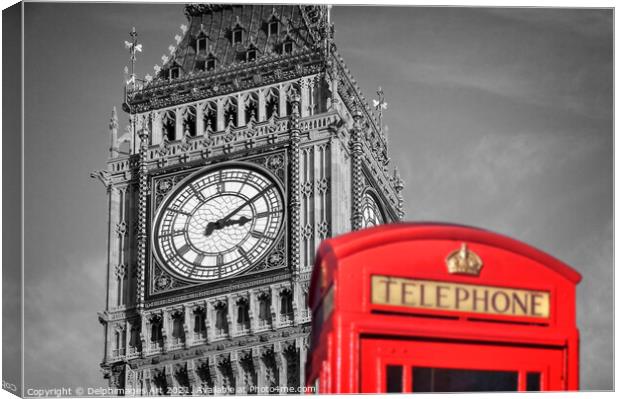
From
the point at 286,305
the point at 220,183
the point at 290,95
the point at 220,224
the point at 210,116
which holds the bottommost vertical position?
the point at 286,305

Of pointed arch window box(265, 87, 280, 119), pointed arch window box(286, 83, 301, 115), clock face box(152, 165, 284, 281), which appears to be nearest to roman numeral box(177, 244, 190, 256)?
clock face box(152, 165, 284, 281)

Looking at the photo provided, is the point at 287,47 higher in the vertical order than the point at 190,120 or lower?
higher

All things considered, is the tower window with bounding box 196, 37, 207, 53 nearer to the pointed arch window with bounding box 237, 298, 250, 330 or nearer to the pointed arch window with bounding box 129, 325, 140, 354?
the pointed arch window with bounding box 237, 298, 250, 330

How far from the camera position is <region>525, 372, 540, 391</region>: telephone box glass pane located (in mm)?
11078

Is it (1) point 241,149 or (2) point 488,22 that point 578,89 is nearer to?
(2) point 488,22

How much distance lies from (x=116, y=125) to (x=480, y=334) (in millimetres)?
13371

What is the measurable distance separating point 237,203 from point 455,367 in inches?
508

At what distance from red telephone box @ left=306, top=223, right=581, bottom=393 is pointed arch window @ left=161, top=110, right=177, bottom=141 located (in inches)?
536

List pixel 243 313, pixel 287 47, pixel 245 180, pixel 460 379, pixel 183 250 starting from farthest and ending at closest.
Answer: pixel 287 47, pixel 245 180, pixel 183 250, pixel 243 313, pixel 460 379

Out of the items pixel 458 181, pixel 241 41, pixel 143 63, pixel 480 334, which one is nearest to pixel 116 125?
pixel 143 63

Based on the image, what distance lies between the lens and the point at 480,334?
1105 centimetres

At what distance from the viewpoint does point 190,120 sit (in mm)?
24656

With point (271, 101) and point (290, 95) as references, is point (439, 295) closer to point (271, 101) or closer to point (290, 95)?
point (290, 95)

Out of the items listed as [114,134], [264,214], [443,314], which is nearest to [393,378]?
[443,314]
